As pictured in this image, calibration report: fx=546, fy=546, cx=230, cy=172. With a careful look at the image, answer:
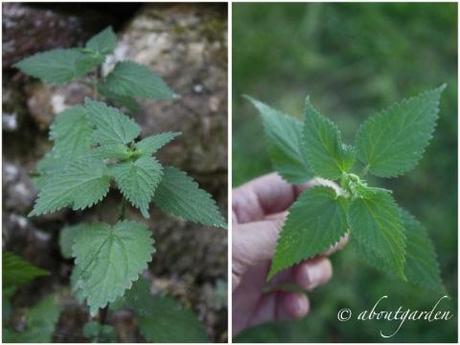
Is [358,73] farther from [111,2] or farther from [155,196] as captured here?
[155,196]

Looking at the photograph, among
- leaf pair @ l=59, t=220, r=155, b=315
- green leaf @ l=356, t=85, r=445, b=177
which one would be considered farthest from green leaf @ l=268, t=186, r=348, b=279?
leaf pair @ l=59, t=220, r=155, b=315

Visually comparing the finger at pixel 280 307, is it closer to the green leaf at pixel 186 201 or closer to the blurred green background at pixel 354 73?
the blurred green background at pixel 354 73

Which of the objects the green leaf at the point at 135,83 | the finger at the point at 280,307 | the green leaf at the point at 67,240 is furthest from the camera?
the finger at the point at 280,307

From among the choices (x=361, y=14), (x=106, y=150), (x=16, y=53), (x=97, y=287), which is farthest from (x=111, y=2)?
(x=361, y=14)

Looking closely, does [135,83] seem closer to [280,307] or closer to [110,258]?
[110,258]

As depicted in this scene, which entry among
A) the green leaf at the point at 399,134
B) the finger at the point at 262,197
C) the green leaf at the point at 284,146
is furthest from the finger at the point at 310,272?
the green leaf at the point at 399,134

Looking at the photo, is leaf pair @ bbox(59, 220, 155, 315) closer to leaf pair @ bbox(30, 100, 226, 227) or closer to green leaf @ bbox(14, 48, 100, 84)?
leaf pair @ bbox(30, 100, 226, 227)

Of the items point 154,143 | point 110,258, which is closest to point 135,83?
point 154,143
